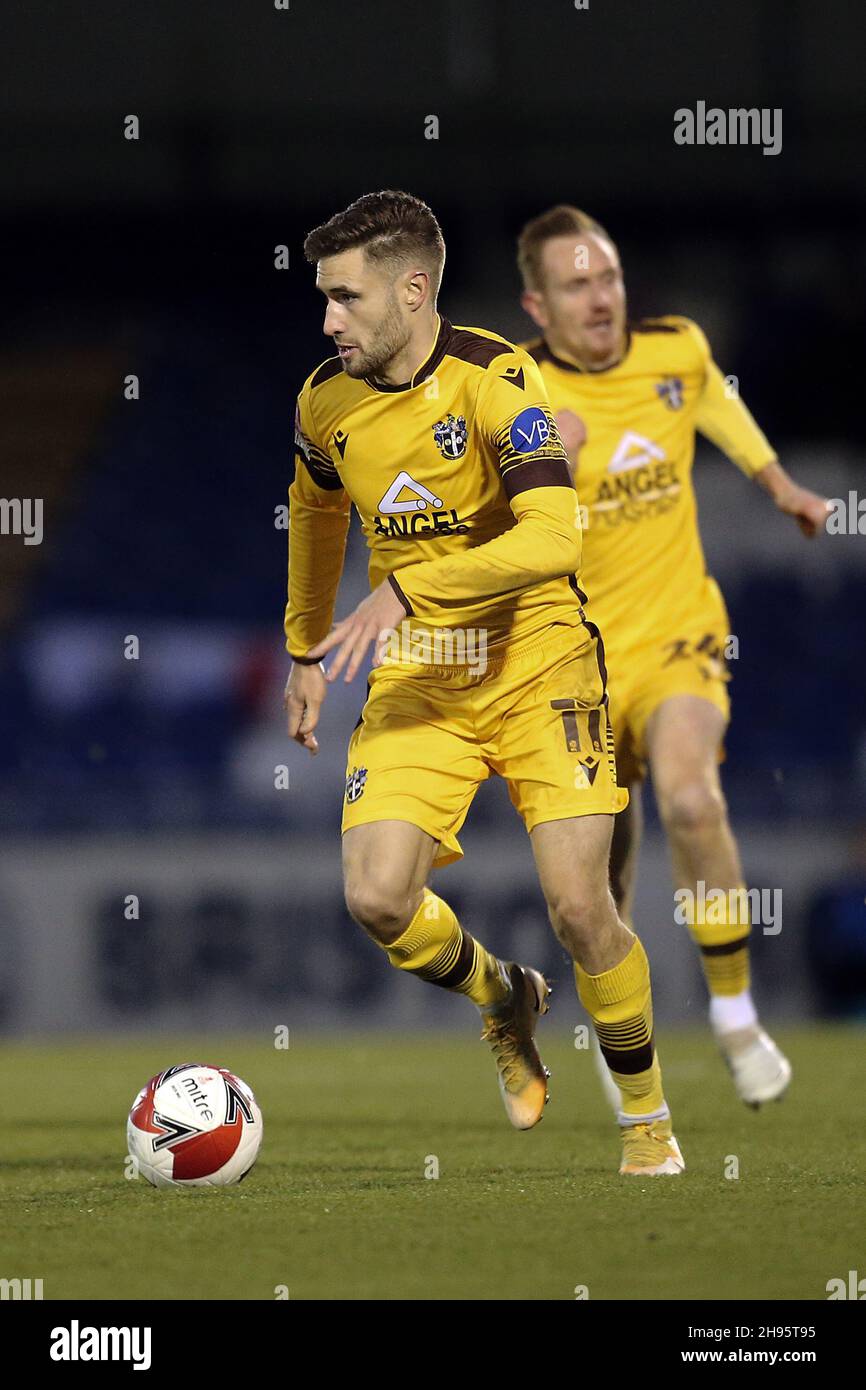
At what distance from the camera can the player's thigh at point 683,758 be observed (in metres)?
6.23

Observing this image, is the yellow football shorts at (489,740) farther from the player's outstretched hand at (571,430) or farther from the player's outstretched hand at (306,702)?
the player's outstretched hand at (571,430)

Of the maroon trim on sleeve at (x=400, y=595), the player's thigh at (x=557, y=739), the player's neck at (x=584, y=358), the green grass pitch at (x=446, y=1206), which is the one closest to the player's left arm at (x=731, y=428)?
the player's neck at (x=584, y=358)

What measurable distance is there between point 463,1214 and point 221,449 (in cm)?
1345

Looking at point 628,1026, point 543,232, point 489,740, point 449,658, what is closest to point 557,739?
point 489,740

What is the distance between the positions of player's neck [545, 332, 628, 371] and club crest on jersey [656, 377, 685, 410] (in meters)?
0.17

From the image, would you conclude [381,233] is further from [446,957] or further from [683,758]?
[683,758]

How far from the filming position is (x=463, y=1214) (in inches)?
170

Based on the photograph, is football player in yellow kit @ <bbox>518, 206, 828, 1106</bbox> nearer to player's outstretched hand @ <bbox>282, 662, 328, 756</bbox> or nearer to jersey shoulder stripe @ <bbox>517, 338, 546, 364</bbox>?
jersey shoulder stripe @ <bbox>517, 338, 546, 364</bbox>

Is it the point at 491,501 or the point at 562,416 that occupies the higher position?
the point at 562,416

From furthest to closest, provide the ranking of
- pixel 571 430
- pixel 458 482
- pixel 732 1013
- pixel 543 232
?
pixel 543 232
pixel 732 1013
pixel 571 430
pixel 458 482

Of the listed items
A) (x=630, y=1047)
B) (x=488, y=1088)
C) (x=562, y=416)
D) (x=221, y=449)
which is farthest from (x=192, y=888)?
(x=630, y=1047)

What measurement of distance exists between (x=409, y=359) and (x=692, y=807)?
196 centimetres

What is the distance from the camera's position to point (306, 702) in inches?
199

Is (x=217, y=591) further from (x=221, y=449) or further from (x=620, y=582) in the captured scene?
(x=620, y=582)
